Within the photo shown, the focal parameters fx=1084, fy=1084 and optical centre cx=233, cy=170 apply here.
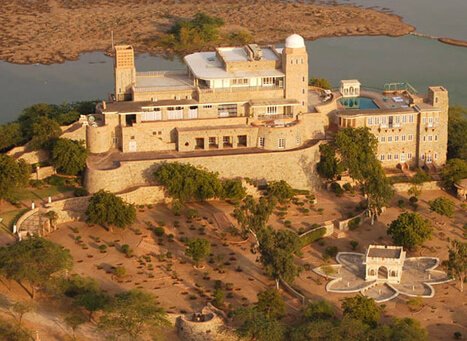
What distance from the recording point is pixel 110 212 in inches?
2346

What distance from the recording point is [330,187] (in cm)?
6644

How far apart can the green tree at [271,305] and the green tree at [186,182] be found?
1223 cm

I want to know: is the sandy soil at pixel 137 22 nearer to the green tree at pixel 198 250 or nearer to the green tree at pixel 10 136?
the green tree at pixel 10 136

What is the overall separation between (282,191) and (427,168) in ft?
36.4

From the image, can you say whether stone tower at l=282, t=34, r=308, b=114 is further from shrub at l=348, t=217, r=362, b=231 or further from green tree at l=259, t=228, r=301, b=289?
green tree at l=259, t=228, r=301, b=289

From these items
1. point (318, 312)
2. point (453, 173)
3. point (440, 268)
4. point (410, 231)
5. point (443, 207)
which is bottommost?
point (440, 268)

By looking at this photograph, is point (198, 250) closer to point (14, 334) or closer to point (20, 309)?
point (20, 309)

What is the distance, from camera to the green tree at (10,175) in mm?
61500

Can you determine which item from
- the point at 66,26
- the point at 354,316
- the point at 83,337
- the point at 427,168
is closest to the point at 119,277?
the point at 83,337

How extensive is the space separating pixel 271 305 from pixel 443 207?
15.5 m

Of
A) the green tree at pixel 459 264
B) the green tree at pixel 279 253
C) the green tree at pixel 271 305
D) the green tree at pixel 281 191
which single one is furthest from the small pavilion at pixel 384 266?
the green tree at pixel 281 191

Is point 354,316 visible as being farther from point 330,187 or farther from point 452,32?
point 452,32

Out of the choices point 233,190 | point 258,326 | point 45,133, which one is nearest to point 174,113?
point 233,190

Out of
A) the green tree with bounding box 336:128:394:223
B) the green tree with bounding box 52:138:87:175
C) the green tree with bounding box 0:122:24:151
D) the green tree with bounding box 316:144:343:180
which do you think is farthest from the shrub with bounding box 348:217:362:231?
the green tree with bounding box 0:122:24:151
